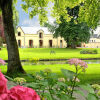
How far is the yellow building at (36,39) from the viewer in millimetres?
61656

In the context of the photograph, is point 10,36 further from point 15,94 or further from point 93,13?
point 15,94

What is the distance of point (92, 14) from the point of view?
11.7 meters

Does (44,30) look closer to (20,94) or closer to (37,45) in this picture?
(37,45)

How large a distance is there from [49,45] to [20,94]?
62.3 metres

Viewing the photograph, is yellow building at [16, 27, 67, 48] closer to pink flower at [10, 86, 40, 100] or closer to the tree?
the tree

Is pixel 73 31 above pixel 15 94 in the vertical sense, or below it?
above

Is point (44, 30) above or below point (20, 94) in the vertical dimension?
above

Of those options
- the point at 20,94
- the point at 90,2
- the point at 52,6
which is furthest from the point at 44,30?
the point at 20,94

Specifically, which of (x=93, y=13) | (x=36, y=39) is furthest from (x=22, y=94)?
(x=36, y=39)

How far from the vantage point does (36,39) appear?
62625 millimetres

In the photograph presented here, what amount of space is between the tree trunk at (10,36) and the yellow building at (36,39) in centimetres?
5066

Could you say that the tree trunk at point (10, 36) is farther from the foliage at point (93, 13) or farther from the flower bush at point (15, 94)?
the flower bush at point (15, 94)

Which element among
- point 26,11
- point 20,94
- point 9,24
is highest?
point 26,11

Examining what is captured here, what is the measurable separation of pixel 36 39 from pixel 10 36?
170 ft
